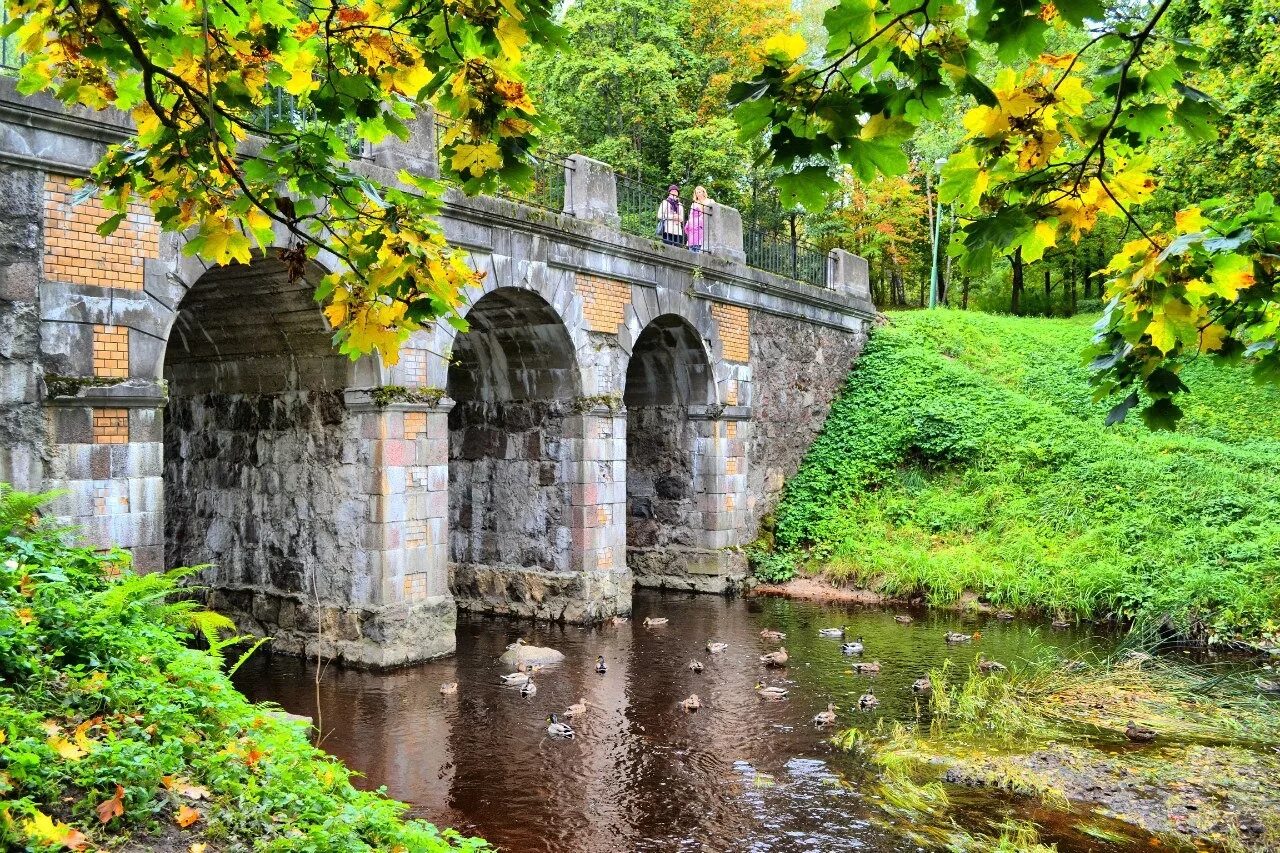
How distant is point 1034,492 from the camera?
1631cm

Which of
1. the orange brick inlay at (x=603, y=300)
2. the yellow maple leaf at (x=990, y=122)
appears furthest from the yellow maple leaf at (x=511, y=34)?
the orange brick inlay at (x=603, y=300)

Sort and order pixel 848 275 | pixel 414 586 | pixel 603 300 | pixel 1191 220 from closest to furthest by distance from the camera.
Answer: pixel 1191 220
pixel 414 586
pixel 603 300
pixel 848 275

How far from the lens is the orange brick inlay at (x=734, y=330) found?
1575cm

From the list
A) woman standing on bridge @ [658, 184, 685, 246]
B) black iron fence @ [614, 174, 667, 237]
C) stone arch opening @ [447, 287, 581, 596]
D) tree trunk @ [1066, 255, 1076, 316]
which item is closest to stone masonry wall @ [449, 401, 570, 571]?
stone arch opening @ [447, 287, 581, 596]

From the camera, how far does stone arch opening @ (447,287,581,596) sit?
42.4ft

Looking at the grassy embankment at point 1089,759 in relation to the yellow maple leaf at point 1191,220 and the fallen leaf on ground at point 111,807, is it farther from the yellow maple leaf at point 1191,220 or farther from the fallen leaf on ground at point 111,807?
the fallen leaf on ground at point 111,807

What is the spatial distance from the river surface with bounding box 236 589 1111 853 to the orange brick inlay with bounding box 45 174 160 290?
406 cm

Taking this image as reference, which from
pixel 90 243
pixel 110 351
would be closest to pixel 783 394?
pixel 110 351

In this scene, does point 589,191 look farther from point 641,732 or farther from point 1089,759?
point 1089,759

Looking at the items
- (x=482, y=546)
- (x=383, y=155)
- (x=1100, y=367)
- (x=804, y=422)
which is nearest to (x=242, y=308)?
(x=383, y=155)

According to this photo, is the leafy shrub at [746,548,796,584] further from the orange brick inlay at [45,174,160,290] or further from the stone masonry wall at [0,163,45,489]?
the stone masonry wall at [0,163,45,489]

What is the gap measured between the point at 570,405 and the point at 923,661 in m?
5.33

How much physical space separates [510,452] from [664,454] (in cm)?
351

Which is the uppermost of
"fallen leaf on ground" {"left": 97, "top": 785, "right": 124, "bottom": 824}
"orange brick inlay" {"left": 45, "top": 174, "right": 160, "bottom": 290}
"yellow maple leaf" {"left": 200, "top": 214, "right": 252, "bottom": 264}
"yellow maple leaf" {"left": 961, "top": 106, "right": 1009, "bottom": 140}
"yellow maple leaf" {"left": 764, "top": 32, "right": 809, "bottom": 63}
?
"orange brick inlay" {"left": 45, "top": 174, "right": 160, "bottom": 290}
